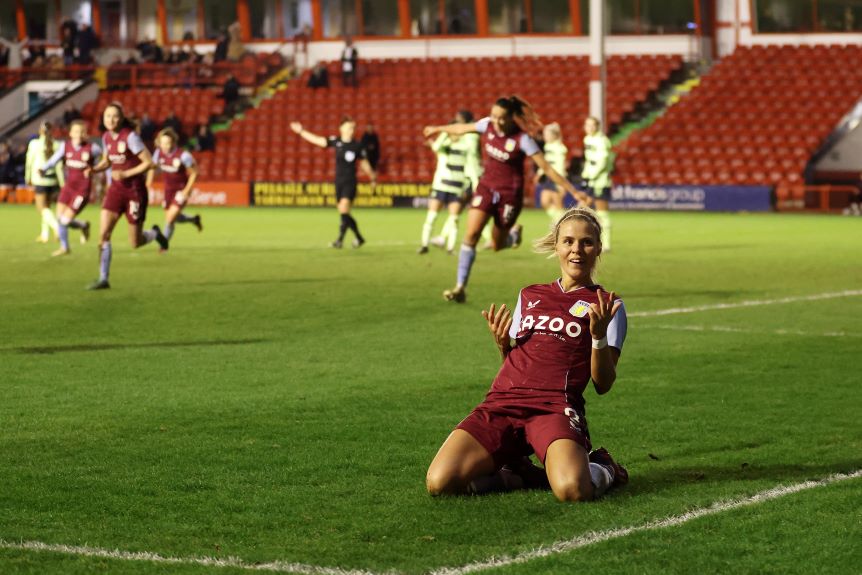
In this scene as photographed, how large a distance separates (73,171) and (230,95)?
27008 millimetres

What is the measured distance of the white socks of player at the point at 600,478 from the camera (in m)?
6.79

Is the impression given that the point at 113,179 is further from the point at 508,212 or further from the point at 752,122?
the point at 752,122

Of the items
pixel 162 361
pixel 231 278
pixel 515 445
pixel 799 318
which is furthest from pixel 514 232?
pixel 515 445

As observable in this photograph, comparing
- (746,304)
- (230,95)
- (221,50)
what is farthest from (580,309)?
(221,50)

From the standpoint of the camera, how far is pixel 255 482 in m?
7.20

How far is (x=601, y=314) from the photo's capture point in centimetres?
662

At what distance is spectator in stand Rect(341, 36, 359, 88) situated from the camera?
159 feet

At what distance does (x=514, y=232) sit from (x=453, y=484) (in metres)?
16.2

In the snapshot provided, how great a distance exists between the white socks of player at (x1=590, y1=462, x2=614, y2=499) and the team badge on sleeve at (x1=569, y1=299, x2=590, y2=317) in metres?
0.70

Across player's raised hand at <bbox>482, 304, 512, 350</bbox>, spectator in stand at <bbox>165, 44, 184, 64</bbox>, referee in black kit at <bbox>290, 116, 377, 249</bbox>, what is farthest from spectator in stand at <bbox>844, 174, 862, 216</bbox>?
player's raised hand at <bbox>482, 304, 512, 350</bbox>

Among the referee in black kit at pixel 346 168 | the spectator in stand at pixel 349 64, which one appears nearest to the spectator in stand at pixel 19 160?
the spectator in stand at pixel 349 64

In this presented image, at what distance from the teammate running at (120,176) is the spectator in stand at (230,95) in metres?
31.5

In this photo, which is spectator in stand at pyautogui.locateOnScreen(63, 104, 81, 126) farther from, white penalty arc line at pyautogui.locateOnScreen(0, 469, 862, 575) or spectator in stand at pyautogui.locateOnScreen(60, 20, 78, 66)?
white penalty arc line at pyautogui.locateOnScreen(0, 469, 862, 575)

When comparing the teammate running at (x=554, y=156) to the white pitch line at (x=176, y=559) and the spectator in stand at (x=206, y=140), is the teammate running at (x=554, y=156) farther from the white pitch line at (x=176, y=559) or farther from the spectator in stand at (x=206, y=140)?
the spectator in stand at (x=206, y=140)
